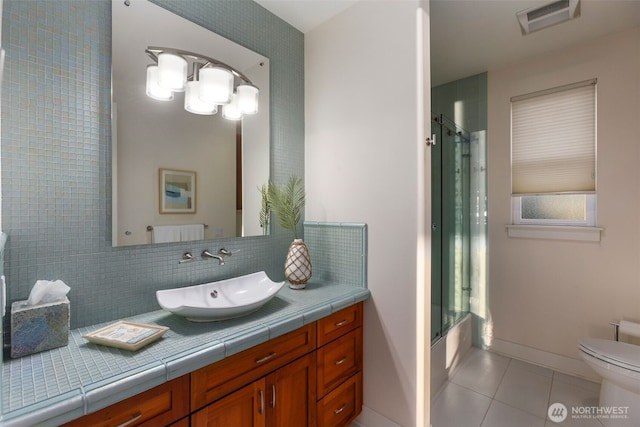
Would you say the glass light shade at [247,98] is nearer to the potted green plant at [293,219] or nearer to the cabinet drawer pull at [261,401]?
the potted green plant at [293,219]

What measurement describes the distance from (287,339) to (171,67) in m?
1.36

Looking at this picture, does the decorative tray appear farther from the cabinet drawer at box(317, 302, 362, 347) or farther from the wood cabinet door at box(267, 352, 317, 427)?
the cabinet drawer at box(317, 302, 362, 347)

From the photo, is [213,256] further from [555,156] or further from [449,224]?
[555,156]

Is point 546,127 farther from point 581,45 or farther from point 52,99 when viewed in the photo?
point 52,99

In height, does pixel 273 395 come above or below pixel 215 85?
below

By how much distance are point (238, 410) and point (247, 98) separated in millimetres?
1515

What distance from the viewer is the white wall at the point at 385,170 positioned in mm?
1531

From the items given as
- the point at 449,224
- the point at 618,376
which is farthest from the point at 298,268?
the point at 618,376

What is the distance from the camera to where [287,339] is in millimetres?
1272

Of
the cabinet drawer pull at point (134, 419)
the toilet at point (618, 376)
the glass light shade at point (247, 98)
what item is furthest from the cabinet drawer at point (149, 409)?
the toilet at point (618, 376)

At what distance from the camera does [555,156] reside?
2365 mm

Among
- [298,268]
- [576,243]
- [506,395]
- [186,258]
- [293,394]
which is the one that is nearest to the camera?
[293,394]

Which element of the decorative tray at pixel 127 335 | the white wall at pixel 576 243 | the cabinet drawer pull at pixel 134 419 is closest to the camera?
the cabinet drawer pull at pixel 134 419

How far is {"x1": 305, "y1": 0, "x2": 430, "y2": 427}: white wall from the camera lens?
1.53m
